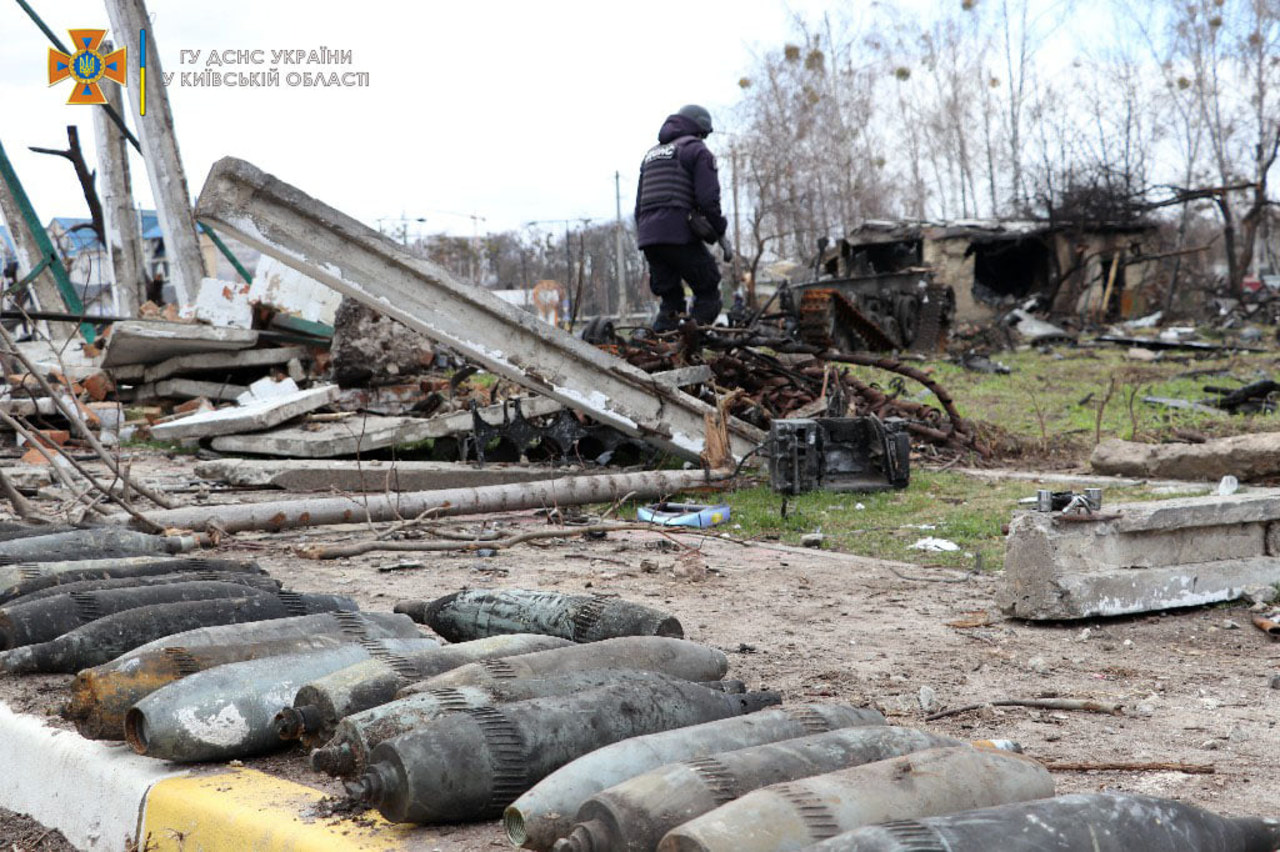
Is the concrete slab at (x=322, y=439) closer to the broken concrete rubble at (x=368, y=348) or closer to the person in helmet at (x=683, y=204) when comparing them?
the broken concrete rubble at (x=368, y=348)

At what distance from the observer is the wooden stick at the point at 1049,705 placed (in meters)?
3.34

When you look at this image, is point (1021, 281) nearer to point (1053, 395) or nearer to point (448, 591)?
point (1053, 395)

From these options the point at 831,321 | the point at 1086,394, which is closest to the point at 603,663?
the point at 1086,394

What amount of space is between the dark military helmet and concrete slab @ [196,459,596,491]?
12.0 ft

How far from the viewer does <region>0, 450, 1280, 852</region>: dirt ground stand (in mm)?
2967

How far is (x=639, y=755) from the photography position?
239cm

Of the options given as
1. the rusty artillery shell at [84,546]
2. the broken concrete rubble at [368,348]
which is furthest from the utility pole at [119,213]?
the rusty artillery shell at [84,546]

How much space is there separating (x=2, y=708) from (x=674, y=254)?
800cm

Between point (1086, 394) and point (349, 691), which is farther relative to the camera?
point (1086, 394)

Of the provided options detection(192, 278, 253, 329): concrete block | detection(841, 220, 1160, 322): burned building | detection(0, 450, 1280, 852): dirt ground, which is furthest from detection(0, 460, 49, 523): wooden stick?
detection(841, 220, 1160, 322): burned building

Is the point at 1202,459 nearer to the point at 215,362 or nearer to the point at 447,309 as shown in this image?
the point at 447,309

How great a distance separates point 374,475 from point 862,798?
7.04 metres

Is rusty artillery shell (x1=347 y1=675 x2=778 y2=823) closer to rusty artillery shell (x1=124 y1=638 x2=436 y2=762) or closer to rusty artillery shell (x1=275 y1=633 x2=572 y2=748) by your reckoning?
rusty artillery shell (x1=275 y1=633 x2=572 y2=748)

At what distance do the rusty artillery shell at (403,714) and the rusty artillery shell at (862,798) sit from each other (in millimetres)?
606
